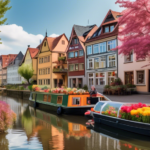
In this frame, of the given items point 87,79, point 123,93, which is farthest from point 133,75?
point 87,79

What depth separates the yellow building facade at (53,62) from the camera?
44.1 m

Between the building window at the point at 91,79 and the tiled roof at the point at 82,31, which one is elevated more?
the tiled roof at the point at 82,31

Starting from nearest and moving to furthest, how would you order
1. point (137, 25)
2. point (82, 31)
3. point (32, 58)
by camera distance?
point (137, 25) → point (82, 31) → point (32, 58)

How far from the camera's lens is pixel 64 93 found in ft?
60.2

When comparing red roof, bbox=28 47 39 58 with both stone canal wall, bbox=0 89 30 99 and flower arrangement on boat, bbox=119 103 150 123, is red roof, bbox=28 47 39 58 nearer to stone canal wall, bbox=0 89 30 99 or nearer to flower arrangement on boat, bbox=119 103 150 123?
stone canal wall, bbox=0 89 30 99

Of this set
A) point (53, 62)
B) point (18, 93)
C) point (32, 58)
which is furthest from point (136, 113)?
point (32, 58)

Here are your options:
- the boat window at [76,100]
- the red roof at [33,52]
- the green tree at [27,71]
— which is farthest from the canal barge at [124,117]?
the red roof at [33,52]

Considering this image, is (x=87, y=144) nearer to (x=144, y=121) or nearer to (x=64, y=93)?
(x=144, y=121)

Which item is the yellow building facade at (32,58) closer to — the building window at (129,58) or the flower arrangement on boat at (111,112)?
the building window at (129,58)

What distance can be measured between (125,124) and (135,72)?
16755 mm

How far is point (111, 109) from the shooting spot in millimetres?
12195

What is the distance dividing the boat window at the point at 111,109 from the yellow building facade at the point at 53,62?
1169 inches

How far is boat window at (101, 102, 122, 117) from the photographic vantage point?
38.6 ft

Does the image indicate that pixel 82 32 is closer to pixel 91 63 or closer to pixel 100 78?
pixel 91 63
